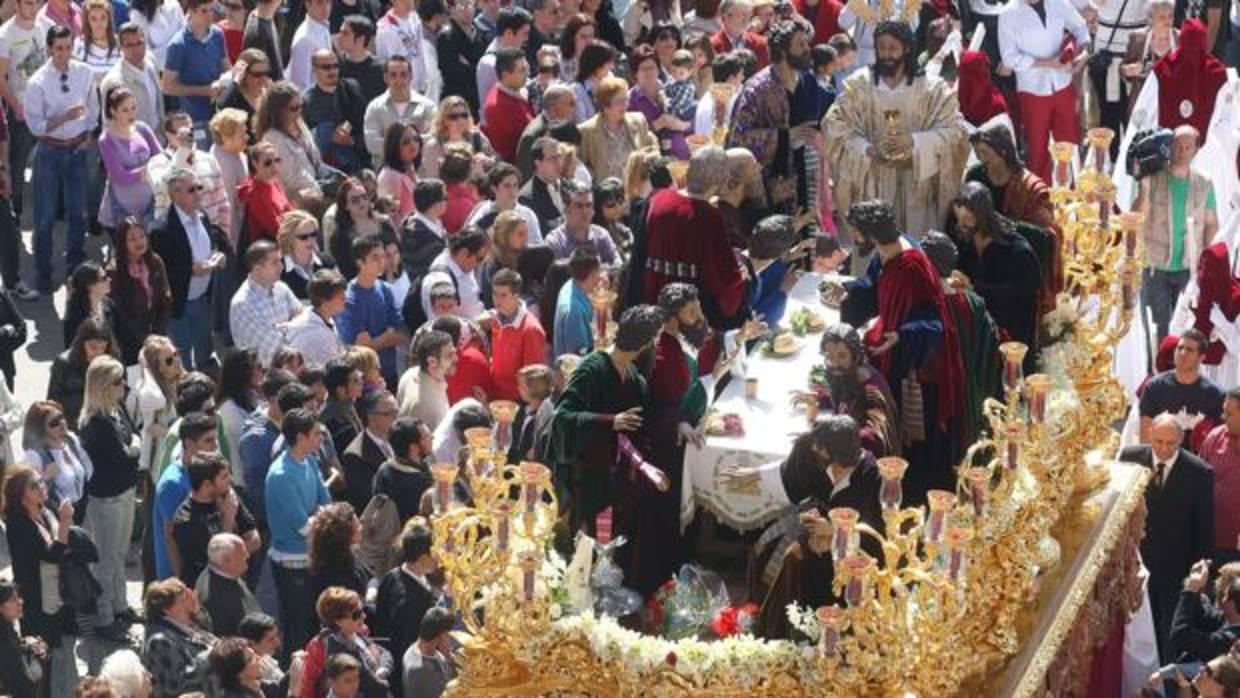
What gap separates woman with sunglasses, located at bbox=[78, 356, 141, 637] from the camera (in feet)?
64.2

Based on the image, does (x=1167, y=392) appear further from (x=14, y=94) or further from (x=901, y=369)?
(x=14, y=94)

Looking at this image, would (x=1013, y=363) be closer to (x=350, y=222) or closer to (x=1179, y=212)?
(x=350, y=222)

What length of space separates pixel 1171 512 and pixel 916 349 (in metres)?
3.38

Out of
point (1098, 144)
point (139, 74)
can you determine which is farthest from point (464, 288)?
point (1098, 144)

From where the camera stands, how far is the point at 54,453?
19219 millimetres

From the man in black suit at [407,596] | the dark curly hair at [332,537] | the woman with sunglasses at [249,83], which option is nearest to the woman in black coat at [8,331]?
the woman with sunglasses at [249,83]

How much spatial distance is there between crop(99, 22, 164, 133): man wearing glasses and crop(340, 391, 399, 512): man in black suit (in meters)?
5.56

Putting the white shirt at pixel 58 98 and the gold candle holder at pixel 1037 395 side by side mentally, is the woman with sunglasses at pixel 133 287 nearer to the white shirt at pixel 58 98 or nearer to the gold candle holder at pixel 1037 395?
the white shirt at pixel 58 98

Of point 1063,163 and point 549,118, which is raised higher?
point 1063,163

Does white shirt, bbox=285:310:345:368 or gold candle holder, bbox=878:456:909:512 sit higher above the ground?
gold candle holder, bbox=878:456:909:512

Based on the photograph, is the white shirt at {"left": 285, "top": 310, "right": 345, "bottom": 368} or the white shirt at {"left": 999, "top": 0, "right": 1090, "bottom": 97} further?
the white shirt at {"left": 999, "top": 0, "right": 1090, "bottom": 97}

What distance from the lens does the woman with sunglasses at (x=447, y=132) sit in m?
23.6

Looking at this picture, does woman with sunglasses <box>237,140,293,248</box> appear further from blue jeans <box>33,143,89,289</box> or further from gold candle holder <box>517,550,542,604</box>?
gold candle holder <box>517,550,542,604</box>

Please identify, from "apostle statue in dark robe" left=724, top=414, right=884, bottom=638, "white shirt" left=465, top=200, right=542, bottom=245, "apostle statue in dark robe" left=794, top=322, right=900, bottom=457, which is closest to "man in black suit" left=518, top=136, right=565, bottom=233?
"white shirt" left=465, top=200, right=542, bottom=245
